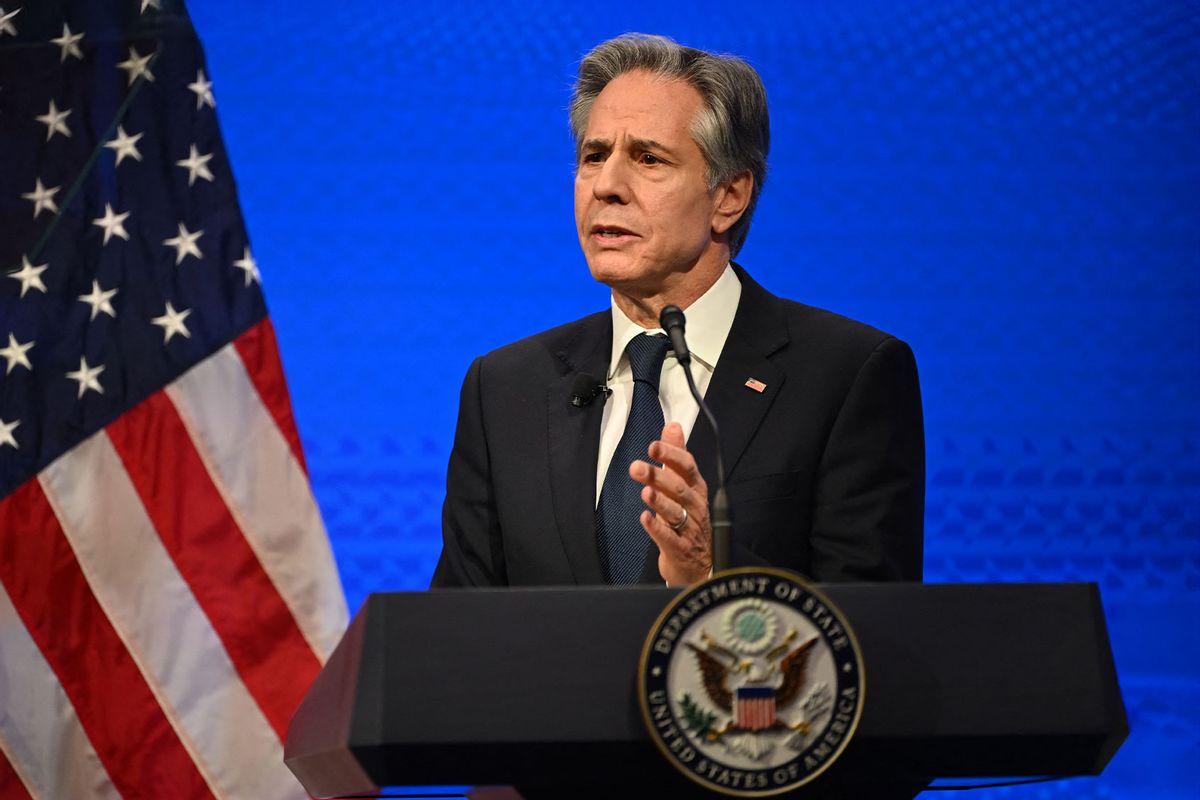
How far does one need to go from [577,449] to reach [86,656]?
1.68 meters

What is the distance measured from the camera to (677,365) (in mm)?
2098

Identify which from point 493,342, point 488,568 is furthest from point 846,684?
point 493,342

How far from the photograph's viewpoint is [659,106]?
2.17m

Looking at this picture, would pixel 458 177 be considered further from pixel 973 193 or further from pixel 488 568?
pixel 488 568

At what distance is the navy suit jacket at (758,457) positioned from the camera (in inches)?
74.9

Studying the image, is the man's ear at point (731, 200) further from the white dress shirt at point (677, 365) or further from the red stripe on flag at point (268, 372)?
the red stripe on flag at point (268, 372)

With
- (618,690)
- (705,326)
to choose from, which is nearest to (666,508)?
(618,690)

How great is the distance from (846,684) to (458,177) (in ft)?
7.57

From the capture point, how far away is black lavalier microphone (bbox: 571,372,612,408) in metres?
2.05

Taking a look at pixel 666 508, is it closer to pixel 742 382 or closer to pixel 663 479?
pixel 663 479

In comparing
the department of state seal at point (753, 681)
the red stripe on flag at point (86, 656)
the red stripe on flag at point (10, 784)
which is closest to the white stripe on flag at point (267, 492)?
the red stripe on flag at point (86, 656)

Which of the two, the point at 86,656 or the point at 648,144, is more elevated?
the point at 648,144

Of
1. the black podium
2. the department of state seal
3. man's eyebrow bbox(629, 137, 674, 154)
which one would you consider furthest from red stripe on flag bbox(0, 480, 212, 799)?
the department of state seal

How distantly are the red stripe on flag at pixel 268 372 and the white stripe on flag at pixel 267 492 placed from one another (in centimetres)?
2
